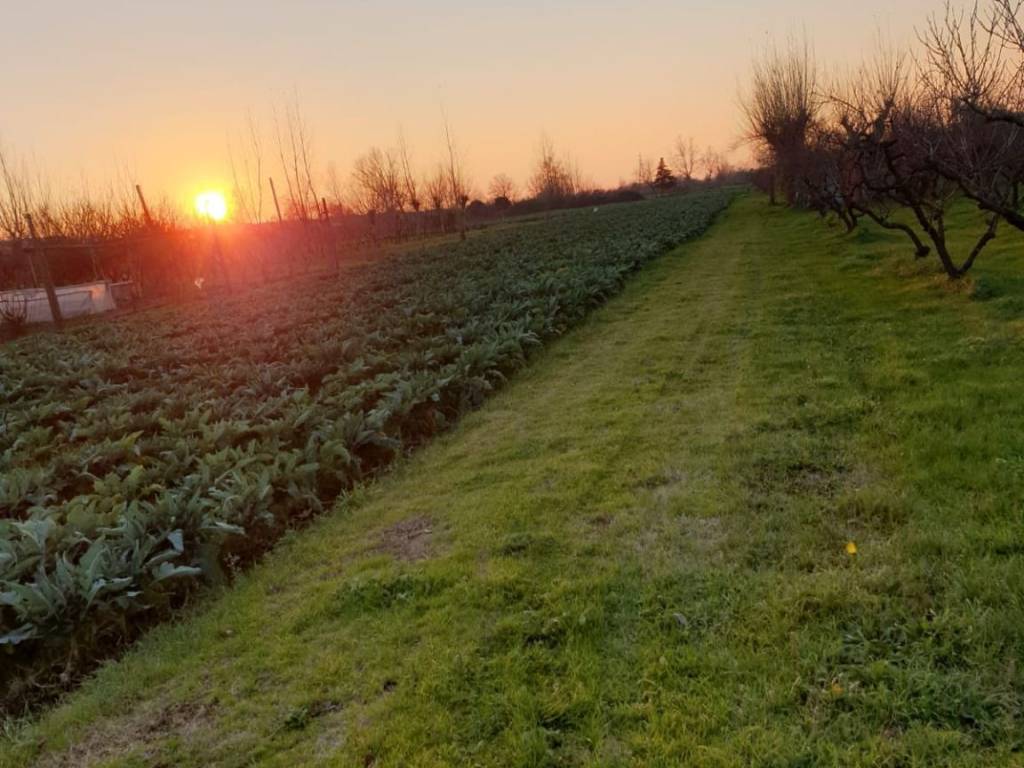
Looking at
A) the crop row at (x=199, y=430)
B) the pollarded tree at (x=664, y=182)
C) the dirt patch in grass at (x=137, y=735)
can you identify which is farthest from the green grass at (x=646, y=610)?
the pollarded tree at (x=664, y=182)

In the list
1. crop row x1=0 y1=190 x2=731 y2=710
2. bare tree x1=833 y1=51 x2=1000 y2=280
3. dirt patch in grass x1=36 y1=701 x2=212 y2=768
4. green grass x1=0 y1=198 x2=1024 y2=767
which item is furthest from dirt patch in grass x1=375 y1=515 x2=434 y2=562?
bare tree x1=833 y1=51 x2=1000 y2=280

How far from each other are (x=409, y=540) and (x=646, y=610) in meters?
1.89

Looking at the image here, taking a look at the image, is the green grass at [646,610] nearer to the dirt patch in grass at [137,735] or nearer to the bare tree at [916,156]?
the dirt patch in grass at [137,735]

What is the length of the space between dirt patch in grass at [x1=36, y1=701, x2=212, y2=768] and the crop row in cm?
70

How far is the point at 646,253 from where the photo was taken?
20.0 m

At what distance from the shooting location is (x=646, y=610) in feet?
10.6

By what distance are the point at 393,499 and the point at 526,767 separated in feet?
10.3

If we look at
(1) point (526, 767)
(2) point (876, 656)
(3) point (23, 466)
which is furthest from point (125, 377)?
(2) point (876, 656)

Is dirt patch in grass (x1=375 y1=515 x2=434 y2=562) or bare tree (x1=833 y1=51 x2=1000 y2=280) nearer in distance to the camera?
dirt patch in grass (x1=375 y1=515 x2=434 y2=562)

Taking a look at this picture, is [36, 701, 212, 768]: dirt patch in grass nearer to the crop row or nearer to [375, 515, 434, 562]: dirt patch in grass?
the crop row

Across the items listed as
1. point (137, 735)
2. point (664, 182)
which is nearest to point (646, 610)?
point (137, 735)

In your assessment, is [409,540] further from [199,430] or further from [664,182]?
[664,182]

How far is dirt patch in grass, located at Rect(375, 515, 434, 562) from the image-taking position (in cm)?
423

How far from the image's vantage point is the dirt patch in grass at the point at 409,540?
4234mm
